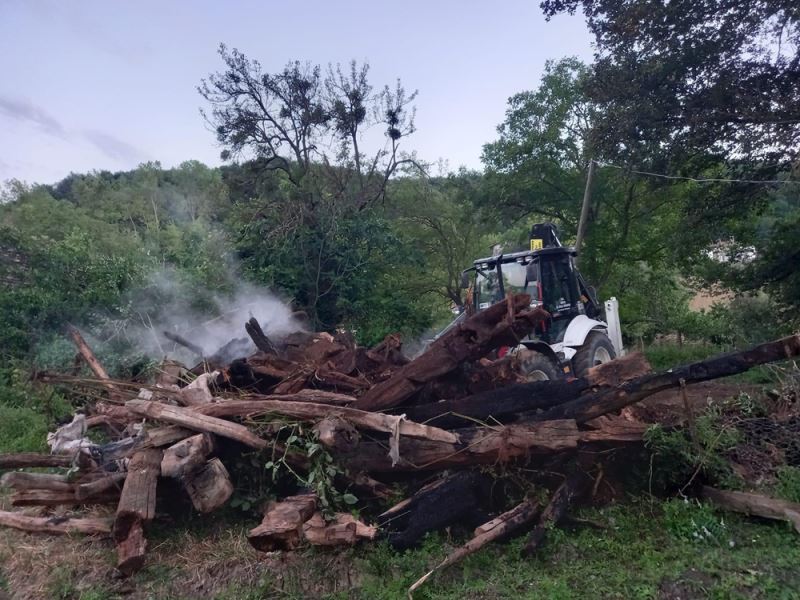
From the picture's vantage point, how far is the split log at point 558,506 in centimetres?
475

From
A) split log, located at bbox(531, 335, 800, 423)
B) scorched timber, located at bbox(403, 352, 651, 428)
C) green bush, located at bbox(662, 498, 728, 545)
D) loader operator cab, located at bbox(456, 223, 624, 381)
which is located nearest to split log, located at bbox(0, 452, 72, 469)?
scorched timber, located at bbox(403, 352, 651, 428)

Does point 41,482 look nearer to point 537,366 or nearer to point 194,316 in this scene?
point 537,366

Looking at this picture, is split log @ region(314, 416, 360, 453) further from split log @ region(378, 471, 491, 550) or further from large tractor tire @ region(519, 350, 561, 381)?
large tractor tire @ region(519, 350, 561, 381)

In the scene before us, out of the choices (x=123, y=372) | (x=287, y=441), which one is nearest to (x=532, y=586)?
(x=287, y=441)

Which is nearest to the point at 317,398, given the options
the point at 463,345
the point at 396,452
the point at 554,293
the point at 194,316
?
the point at 396,452

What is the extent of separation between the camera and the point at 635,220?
17.7 metres

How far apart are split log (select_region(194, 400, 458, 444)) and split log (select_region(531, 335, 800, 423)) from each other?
1064mm

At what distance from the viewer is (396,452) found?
4984mm

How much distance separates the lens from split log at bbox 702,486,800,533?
4.70 m

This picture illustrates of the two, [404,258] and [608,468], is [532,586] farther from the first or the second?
[404,258]

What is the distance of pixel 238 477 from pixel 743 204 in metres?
11.6

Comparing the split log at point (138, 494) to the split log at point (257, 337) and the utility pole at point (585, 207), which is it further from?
the utility pole at point (585, 207)

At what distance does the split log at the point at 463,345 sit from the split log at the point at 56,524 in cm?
245

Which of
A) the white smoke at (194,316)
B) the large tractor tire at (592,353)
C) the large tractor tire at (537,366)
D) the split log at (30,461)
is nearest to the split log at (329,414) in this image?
the split log at (30,461)
